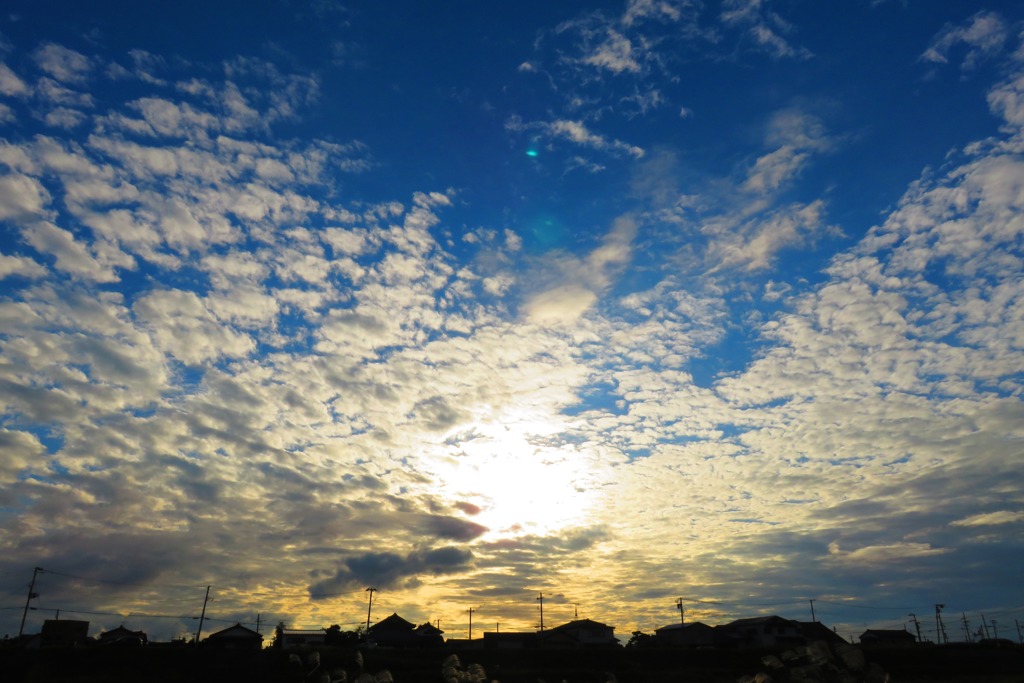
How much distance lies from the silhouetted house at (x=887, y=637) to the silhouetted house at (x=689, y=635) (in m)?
38.3

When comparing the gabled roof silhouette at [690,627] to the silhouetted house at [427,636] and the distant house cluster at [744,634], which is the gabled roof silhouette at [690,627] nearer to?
the distant house cluster at [744,634]

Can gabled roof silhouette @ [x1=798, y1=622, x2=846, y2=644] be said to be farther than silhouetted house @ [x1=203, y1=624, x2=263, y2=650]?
Yes

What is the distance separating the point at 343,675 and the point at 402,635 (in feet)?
351

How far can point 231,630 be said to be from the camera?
339 feet

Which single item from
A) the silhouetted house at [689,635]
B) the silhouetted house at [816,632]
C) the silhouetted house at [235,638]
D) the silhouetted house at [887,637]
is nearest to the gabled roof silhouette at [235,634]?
the silhouetted house at [235,638]

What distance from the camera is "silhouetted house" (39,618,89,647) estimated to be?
10856cm

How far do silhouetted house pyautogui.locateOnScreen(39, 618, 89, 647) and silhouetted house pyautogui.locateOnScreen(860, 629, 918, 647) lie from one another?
140383 millimetres

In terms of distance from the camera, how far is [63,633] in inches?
4360

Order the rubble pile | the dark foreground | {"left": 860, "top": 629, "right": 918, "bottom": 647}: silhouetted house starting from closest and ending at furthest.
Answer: the rubble pile → the dark foreground → {"left": 860, "top": 629, "right": 918, "bottom": 647}: silhouetted house

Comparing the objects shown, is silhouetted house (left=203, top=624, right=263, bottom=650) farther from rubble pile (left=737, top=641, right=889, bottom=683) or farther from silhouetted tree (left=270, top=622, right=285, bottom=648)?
rubble pile (left=737, top=641, right=889, bottom=683)

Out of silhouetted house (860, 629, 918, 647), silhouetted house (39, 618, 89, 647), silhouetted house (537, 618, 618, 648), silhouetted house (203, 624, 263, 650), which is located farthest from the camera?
silhouetted house (860, 629, 918, 647)

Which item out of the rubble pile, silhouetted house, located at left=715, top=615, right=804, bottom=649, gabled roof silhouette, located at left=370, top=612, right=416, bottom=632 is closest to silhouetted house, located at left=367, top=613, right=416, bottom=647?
gabled roof silhouette, located at left=370, top=612, right=416, bottom=632

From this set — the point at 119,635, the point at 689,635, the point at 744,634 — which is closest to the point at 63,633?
the point at 119,635

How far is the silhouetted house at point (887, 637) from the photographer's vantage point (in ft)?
431
